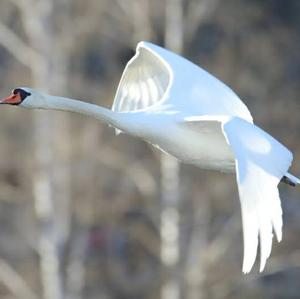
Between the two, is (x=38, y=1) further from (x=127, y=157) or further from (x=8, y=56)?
(x=8, y=56)

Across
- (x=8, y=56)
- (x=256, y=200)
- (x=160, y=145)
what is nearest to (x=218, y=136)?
(x=160, y=145)

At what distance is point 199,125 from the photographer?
5.86m

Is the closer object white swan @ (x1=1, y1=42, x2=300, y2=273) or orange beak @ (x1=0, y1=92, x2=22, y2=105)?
white swan @ (x1=1, y1=42, x2=300, y2=273)

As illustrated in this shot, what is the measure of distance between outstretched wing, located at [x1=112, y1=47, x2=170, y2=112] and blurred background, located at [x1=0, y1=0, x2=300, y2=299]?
258 centimetres

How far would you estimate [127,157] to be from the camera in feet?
36.3

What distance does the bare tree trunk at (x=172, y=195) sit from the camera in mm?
9859

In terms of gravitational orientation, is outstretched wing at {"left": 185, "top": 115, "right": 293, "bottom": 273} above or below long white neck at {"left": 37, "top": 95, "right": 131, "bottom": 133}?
below

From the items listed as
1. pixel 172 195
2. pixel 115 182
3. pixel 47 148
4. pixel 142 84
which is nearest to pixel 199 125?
pixel 142 84

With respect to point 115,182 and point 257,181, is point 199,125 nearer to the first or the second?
point 257,181

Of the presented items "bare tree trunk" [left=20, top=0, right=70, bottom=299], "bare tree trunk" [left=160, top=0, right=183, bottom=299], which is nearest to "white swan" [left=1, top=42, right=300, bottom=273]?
"bare tree trunk" [left=20, top=0, right=70, bottom=299]

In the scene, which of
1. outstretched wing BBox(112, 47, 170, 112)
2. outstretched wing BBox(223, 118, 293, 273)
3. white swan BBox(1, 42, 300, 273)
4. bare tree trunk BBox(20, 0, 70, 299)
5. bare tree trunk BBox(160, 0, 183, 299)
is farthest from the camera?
bare tree trunk BBox(160, 0, 183, 299)

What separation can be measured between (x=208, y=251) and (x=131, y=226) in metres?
0.67

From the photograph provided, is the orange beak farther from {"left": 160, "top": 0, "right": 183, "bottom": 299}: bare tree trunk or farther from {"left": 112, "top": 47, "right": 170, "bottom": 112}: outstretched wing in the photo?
{"left": 160, "top": 0, "right": 183, "bottom": 299}: bare tree trunk

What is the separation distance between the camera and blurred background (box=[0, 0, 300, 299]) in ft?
32.5
